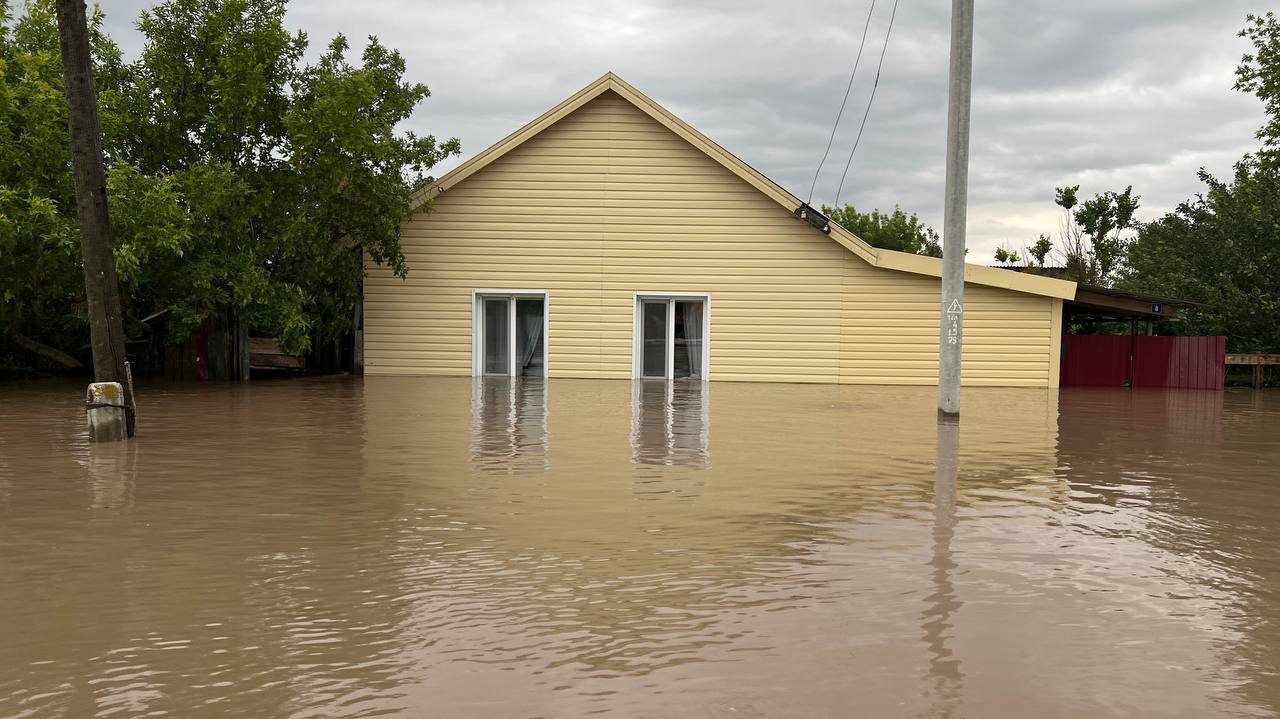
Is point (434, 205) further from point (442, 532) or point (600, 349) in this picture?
point (442, 532)

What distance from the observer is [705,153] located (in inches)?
928

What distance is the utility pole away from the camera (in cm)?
1113

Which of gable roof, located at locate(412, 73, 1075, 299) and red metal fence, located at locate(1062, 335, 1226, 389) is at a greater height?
gable roof, located at locate(412, 73, 1075, 299)

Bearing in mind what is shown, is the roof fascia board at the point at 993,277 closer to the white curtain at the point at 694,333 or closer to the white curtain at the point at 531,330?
the white curtain at the point at 694,333

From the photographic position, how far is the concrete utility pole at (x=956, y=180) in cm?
1429

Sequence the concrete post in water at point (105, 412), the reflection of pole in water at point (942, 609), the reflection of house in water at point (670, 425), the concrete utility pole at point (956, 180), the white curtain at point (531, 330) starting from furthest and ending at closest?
the white curtain at point (531, 330), the concrete utility pole at point (956, 180), the concrete post in water at point (105, 412), the reflection of house in water at point (670, 425), the reflection of pole in water at point (942, 609)

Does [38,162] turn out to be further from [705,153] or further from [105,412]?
[705,153]

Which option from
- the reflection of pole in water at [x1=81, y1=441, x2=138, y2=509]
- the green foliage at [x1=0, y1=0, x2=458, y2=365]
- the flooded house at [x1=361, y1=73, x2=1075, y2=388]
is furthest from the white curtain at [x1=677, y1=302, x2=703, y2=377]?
the reflection of pole in water at [x1=81, y1=441, x2=138, y2=509]

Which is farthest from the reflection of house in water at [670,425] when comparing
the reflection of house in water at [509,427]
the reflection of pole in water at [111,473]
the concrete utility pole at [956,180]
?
the reflection of pole in water at [111,473]

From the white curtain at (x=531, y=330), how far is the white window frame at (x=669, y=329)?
84.8 inches

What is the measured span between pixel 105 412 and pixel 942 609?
908cm

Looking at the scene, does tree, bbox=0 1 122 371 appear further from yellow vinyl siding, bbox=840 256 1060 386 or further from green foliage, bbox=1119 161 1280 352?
green foliage, bbox=1119 161 1280 352

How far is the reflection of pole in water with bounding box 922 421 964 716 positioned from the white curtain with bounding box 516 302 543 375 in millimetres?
16332

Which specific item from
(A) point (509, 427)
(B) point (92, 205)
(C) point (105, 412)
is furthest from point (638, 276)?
(C) point (105, 412)
